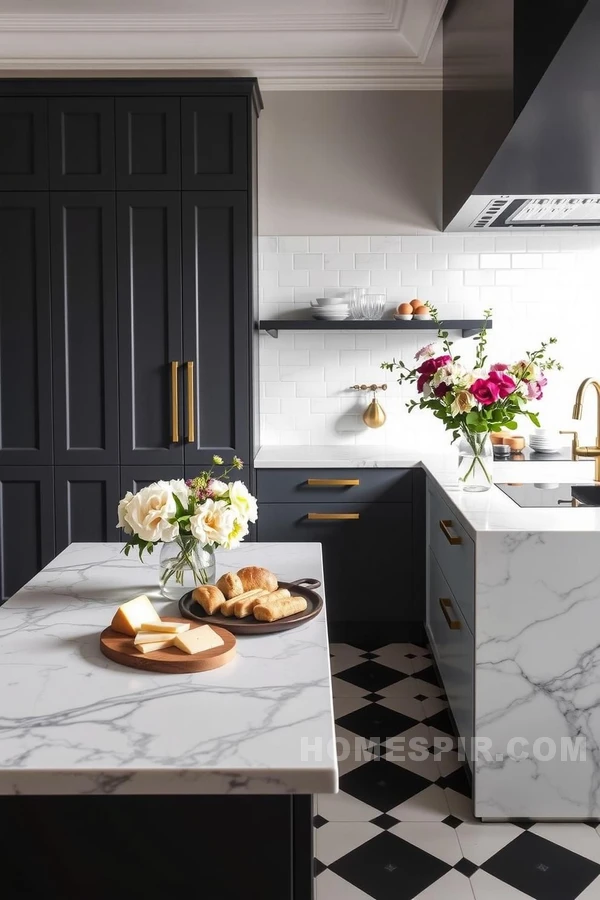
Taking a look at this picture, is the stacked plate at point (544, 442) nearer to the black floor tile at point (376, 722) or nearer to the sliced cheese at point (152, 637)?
the black floor tile at point (376, 722)

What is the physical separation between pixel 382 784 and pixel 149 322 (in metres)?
2.22

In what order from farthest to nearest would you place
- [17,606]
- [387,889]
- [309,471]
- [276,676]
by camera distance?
[309,471], [387,889], [17,606], [276,676]

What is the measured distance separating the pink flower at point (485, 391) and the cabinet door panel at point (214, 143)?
1600 mm

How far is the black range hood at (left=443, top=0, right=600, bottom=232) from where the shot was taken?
2.02 meters

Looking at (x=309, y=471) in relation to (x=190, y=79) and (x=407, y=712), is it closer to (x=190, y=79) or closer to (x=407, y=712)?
(x=407, y=712)

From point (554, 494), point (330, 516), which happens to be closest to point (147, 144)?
Result: point (330, 516)

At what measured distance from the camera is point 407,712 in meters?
3.01

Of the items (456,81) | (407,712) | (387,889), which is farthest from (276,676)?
(456,81)

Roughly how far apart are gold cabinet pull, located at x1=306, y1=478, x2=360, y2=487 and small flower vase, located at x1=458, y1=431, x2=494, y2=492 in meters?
0.82

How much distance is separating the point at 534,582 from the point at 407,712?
1040mm

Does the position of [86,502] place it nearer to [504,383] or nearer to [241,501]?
[504,383]

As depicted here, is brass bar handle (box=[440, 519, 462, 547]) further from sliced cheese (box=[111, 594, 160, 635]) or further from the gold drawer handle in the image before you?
sliced cheese (box=[111, 594, 160, 635])

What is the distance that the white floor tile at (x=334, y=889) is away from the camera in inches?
77.9

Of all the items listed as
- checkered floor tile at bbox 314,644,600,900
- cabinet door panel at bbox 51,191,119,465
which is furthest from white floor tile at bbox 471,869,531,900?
cabinet door panel at bbox 51,191,119,465
